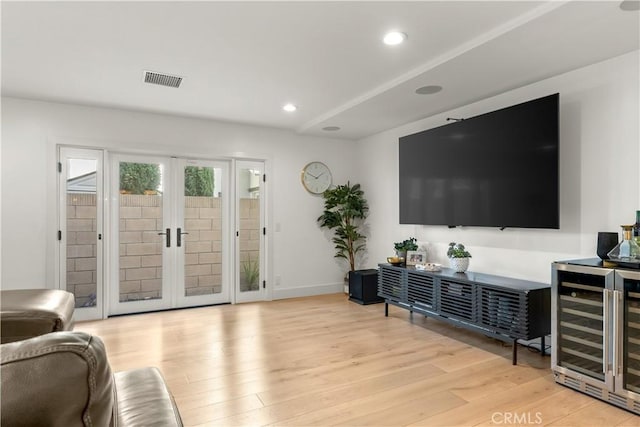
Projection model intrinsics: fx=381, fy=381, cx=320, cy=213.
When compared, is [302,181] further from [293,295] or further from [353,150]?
[293,295]

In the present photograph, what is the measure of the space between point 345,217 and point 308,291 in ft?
4.04

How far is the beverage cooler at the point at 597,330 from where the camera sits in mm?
2303

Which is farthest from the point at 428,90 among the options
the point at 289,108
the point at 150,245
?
the point at 150,245

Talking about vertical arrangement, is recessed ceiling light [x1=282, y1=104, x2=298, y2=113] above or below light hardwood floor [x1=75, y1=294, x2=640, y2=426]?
above

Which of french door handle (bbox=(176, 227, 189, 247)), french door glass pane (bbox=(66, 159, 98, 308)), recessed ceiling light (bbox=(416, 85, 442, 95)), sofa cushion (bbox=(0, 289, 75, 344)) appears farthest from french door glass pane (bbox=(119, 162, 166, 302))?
recessed ceiling light (bbox=(416, 85, 442, 95))

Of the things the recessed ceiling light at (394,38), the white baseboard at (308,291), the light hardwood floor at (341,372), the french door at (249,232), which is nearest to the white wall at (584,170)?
the light hardwood floor at (341,372)

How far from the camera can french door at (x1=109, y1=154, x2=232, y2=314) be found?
456cm

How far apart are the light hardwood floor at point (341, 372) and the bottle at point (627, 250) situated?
3.05 ft

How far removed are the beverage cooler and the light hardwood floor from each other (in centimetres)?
11

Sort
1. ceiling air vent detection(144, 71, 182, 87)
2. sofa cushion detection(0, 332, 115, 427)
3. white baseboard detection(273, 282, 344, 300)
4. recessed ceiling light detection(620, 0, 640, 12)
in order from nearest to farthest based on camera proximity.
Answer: sofa cushion detection(0, 332, 115, 427) < recessed ceiling light detection(620, 0, 640, 12) < ceiling air vent detection(144, 71, 182, 87) < white baseboard detection(273, 282, 344, 300)

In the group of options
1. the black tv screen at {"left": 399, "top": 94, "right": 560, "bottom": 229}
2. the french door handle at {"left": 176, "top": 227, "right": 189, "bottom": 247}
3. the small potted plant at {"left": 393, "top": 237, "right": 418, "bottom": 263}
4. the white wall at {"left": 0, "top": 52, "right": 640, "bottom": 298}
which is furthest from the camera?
the french door handle at {"left": 176, "top": 227, "right": 189, "bottom": 247}

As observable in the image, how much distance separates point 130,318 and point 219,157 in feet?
7.33

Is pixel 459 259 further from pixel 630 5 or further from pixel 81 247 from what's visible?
pixel 81 247

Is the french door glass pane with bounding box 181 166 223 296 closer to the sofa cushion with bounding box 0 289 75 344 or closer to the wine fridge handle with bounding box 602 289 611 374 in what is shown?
the sofa cushion with bounding box 0 289 75 344
